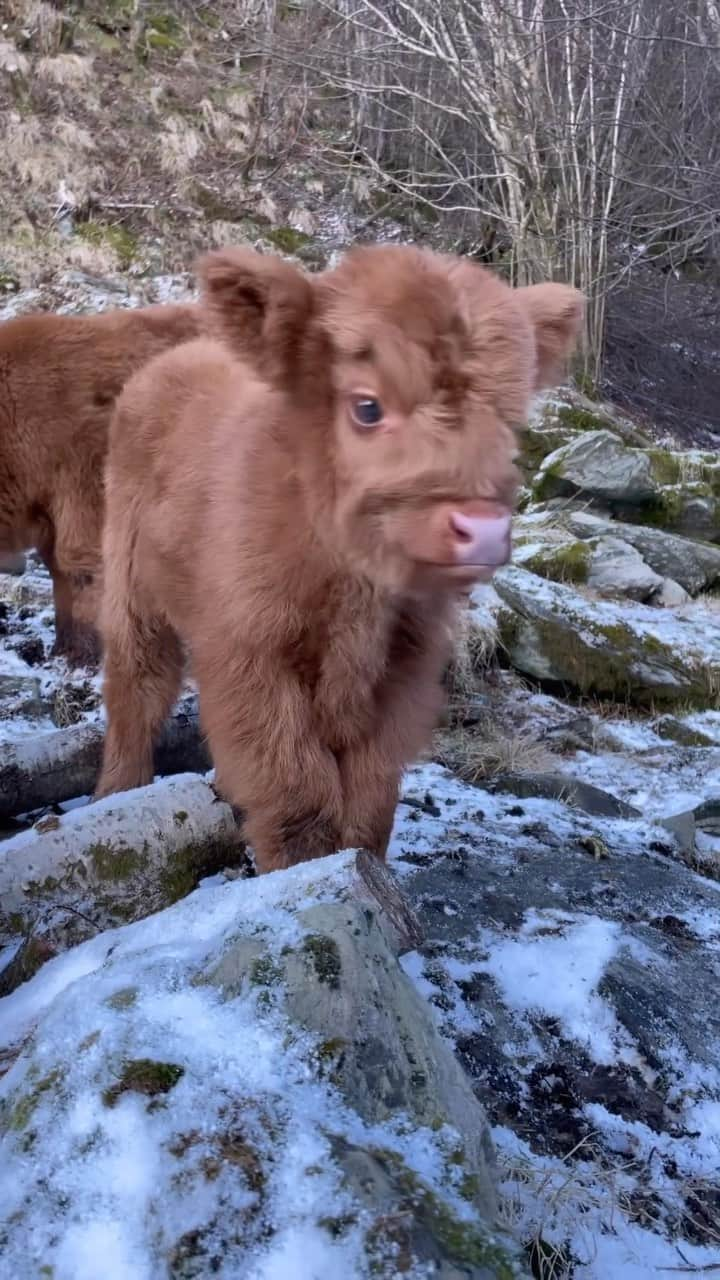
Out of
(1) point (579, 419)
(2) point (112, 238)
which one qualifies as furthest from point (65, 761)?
(2) point (112, 238)

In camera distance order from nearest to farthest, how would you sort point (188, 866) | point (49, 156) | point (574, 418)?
point (188, 866)
point (574, 418)
point (49, 156)

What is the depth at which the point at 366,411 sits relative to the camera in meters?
2.10

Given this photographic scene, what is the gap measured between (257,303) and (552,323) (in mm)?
783

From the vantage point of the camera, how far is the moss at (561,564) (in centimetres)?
745

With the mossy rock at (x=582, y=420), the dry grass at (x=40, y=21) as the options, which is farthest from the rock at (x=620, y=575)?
the dry grass at (x=40, y=21)

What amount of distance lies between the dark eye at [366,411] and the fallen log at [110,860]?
57.3 inches

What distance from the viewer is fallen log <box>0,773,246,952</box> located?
260cm

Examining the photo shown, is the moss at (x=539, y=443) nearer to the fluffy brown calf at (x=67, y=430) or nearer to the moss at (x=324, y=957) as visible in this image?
the fluffy brown calf at (x=67, y=430)

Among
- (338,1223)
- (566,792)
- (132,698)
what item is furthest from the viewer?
(566,792)

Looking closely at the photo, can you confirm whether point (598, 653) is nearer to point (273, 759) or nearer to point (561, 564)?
point (561, 564)

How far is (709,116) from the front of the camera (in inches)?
462

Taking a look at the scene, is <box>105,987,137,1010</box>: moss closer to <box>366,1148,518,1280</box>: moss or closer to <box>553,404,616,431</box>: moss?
<box>366,1148,518,1280</box>: moss

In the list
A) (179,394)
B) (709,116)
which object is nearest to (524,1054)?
(179,394)

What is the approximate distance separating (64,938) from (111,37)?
58.1ft
